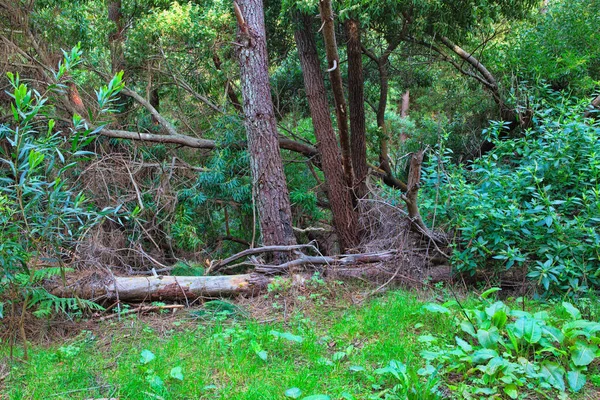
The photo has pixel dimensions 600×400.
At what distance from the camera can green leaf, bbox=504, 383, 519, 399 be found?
2572mm

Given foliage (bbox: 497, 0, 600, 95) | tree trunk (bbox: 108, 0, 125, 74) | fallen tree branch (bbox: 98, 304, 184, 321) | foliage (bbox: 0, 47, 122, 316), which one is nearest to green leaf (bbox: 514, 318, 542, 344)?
foliage (bbox: 0, 47, 122, 316)

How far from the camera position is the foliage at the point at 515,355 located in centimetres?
269

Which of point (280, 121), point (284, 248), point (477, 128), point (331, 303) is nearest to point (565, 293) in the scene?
point (331, 303)

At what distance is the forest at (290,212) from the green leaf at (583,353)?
0.09 ft

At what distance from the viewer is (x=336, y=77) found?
5965 millimetres

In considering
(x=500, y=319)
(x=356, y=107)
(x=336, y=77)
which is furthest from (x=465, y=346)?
(x=356, y=107)

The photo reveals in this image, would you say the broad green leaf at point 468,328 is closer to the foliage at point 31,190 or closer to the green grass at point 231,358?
the green grass at point 231,358

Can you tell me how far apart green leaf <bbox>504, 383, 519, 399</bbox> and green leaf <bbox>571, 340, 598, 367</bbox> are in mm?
501

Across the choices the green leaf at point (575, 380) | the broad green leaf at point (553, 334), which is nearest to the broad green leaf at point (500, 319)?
the broad green leaf at point (553, 334)

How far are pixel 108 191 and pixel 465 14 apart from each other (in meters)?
6.50

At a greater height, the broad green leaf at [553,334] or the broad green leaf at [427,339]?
the broad green leaf at [553,334]

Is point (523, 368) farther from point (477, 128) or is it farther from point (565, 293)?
point (477, 128)

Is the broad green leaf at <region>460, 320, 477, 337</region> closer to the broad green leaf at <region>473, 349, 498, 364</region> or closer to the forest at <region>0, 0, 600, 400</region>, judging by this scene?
the forest at <region>0, 0, 600, 400</region>

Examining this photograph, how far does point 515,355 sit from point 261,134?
15.0ft
